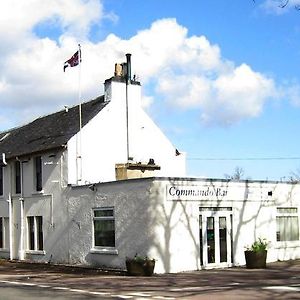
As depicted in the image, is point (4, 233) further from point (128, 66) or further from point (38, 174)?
point (128, 66)

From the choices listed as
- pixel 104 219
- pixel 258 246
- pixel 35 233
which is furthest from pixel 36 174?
pixel 258 246

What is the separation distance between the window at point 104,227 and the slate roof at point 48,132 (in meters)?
4.30

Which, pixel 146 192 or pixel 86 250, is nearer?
pixel 146 192

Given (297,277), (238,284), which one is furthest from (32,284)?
(297,277)

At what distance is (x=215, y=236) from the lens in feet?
83.1

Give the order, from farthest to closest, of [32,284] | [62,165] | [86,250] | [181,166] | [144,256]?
[181,166], [62,165], [86,250], [144,256], [32,284]

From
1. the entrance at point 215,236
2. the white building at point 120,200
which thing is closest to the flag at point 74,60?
the white building at point 120,200

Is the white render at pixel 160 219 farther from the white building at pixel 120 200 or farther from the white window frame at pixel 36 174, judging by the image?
the white window frame at pixel 36 174

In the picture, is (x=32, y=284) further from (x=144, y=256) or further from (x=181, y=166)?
(x=181, y=166)

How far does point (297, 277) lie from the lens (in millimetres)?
20547

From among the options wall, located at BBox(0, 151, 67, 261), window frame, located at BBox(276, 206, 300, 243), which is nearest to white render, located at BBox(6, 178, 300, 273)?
wall, located at BBox(0, 151, 67, 261)

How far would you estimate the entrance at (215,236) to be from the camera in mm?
24891

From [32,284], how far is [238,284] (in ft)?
22.0

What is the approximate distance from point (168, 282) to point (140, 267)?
9.70ft
